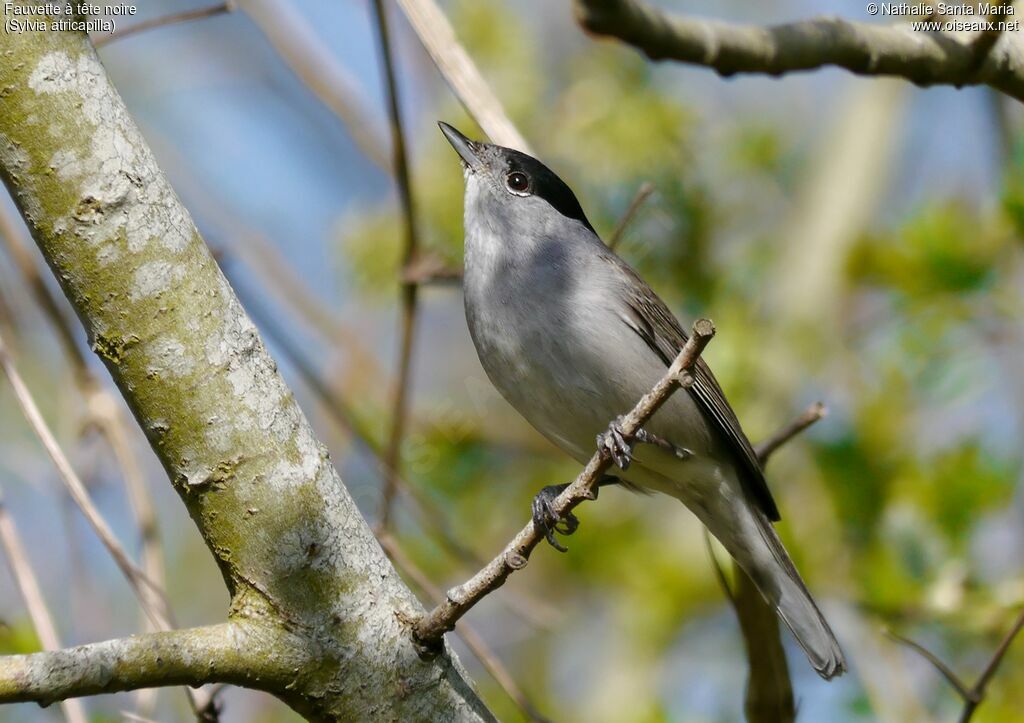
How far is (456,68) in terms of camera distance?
282cm

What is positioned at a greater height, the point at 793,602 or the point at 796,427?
the point at 796,427

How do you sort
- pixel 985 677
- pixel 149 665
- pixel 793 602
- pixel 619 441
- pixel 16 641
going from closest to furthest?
pixel 149 665 → pixel 985 677 → pixel 619 441 → pixel 16 641 → pixel 793 602

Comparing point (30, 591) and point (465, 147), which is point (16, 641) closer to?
point (30, 591)

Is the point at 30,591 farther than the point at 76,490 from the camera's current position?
Yes

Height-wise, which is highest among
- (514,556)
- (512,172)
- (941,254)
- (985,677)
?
(512,172)

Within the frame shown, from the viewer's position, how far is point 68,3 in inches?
77.4

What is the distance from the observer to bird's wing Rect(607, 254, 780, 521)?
3.55 m

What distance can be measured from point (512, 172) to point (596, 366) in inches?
43.5

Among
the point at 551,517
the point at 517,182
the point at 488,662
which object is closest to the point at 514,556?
the point at 551,517

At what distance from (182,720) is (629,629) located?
6.66 ft

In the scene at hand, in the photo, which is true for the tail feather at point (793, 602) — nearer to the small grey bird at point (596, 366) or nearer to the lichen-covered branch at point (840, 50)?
the small grey bird at point (596, 366)

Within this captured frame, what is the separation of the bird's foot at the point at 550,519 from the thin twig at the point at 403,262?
0.53 meters

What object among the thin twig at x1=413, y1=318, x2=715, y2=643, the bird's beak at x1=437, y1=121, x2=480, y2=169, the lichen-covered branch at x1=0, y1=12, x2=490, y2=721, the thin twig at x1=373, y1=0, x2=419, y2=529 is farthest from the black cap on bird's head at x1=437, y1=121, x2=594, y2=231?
the lichen-covered branch at x1=0, y1=12, x2=490, y2=721

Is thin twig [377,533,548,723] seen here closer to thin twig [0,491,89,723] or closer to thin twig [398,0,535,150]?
thin twig [0,491,89,723]
